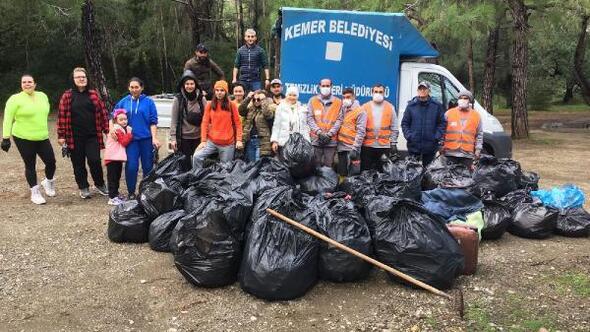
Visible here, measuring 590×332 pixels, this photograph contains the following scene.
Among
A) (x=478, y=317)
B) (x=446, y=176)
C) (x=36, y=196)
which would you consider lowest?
(x=478, y=317)

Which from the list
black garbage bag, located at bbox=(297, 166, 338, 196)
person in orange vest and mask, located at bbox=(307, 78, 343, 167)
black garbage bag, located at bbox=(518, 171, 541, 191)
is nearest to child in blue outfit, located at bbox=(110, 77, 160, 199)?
person in orange vest and mask, located at bbox=(307, 78, 343, 167)

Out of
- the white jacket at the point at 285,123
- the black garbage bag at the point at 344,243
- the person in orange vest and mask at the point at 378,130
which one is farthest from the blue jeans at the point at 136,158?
the black garbage bag at the point at 344,243

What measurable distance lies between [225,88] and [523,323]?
3.70 m

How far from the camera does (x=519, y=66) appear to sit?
13133mm

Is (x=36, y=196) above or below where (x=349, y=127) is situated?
below

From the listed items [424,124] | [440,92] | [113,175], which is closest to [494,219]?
[424,124]

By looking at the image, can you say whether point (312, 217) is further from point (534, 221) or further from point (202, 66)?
point (202, 66)

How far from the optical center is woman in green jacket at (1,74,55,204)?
6168 millimetres

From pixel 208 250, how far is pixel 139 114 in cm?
277

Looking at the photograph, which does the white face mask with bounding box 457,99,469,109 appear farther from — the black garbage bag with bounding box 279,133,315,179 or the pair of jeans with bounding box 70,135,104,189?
the pair of jeans with bounding box 70,135,104,189

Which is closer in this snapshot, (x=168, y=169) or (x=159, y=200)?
(x=159, y=200)

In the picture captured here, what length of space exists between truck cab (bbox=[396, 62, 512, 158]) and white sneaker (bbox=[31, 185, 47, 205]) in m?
4.82

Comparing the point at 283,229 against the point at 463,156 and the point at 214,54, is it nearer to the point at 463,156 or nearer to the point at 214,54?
the point at 463,156

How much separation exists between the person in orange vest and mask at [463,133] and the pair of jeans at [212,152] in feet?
8.76
